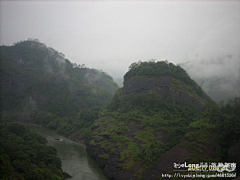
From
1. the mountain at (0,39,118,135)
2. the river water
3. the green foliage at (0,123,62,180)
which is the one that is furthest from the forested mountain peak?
the green foliage at (0,123,62,180)

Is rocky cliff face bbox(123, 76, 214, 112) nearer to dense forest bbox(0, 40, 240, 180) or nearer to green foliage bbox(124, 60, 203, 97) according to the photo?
dense forest bbox(0, 40, 240, 180)

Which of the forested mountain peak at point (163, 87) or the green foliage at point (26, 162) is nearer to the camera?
the green foliage at point (26, 162)

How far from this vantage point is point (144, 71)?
137 ft

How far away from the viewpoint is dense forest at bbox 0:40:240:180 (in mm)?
20244

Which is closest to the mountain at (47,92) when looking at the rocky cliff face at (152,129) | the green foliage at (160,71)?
the rocky cliff face at (152,129)

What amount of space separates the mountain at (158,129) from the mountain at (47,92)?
742 inches

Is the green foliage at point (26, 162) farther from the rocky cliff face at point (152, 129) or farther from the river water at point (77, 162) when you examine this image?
the rocky cliff face at point (152, 129)

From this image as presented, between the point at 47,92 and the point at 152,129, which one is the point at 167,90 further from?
the point at 47,92

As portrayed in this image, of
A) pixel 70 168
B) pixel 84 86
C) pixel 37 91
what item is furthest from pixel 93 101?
pixel 70 168

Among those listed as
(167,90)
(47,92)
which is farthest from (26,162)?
(47,92)

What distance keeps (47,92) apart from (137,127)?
183 feet

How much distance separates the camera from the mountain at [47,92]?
189 ft

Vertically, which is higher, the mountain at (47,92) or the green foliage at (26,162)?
the mountain at (47,92)

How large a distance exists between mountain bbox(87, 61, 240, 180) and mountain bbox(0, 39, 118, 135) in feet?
61.8
